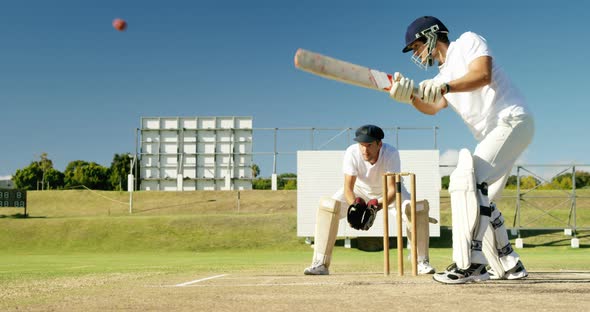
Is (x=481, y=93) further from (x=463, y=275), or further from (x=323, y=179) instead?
(x=323, y=179)

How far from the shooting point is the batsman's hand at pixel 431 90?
17.3ft

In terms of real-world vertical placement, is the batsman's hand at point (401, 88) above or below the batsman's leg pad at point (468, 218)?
above

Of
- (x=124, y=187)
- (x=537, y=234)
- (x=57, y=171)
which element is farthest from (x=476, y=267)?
(x=57, y=171)

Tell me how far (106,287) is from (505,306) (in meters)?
3.50

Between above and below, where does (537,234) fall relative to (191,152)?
below

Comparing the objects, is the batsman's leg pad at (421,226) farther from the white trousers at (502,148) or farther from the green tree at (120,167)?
the green tree at (120,167)

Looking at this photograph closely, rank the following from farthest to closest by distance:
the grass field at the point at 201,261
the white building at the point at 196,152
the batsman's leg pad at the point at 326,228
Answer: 1. the white building at the point at 196,152
2. the batsman's leg pad at the point at 326,228
3. the grass field at the point at 201,261

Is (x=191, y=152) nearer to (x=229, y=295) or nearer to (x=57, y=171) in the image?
(x=229, y=295)

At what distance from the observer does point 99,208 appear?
149ft

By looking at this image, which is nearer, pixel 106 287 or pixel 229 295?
pixel 229 295

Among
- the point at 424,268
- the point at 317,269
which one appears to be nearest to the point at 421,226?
the point at 424,268

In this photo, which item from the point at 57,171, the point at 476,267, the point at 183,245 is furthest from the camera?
the point at 57,171

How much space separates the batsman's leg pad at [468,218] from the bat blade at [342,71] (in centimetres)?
97

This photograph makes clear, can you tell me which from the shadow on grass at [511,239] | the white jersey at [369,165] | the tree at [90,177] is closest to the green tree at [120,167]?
the tree at [90,177]
